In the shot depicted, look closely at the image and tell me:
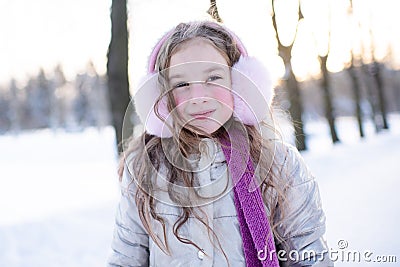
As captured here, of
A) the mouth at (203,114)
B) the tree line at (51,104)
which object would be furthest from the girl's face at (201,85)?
the tree line at (51,104)

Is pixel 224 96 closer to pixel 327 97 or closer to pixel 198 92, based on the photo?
pixel 198 92

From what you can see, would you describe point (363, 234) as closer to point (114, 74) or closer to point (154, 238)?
point (154, 238)

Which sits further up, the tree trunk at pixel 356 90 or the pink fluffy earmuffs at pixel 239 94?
the pink fluffy earmuffs at pixel 239 94

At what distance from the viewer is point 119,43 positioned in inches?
115

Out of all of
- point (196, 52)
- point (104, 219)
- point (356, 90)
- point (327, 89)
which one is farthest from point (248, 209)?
point (356, 90)

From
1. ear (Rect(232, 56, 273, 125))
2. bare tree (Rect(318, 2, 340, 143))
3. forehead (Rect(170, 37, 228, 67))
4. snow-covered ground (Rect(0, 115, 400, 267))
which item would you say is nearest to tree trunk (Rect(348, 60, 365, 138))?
bare tree (Rect(318, 2, 340, 143))

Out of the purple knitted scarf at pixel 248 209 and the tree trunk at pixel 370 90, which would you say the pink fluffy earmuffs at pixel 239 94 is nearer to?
the purple knitted scarf at pixel 248 209

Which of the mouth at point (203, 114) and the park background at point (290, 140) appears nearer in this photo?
the mouth at point (203, 114)

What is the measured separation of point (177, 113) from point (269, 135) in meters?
0.26

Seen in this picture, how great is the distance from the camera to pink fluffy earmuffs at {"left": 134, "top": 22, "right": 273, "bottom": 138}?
0.82 metres

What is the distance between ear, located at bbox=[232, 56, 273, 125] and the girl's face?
0.02m

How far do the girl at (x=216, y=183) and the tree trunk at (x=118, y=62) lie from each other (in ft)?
6.89

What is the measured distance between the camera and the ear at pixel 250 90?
815 millimetres

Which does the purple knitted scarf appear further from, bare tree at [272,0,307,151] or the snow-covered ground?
bare tree at [272,0,307,151]
